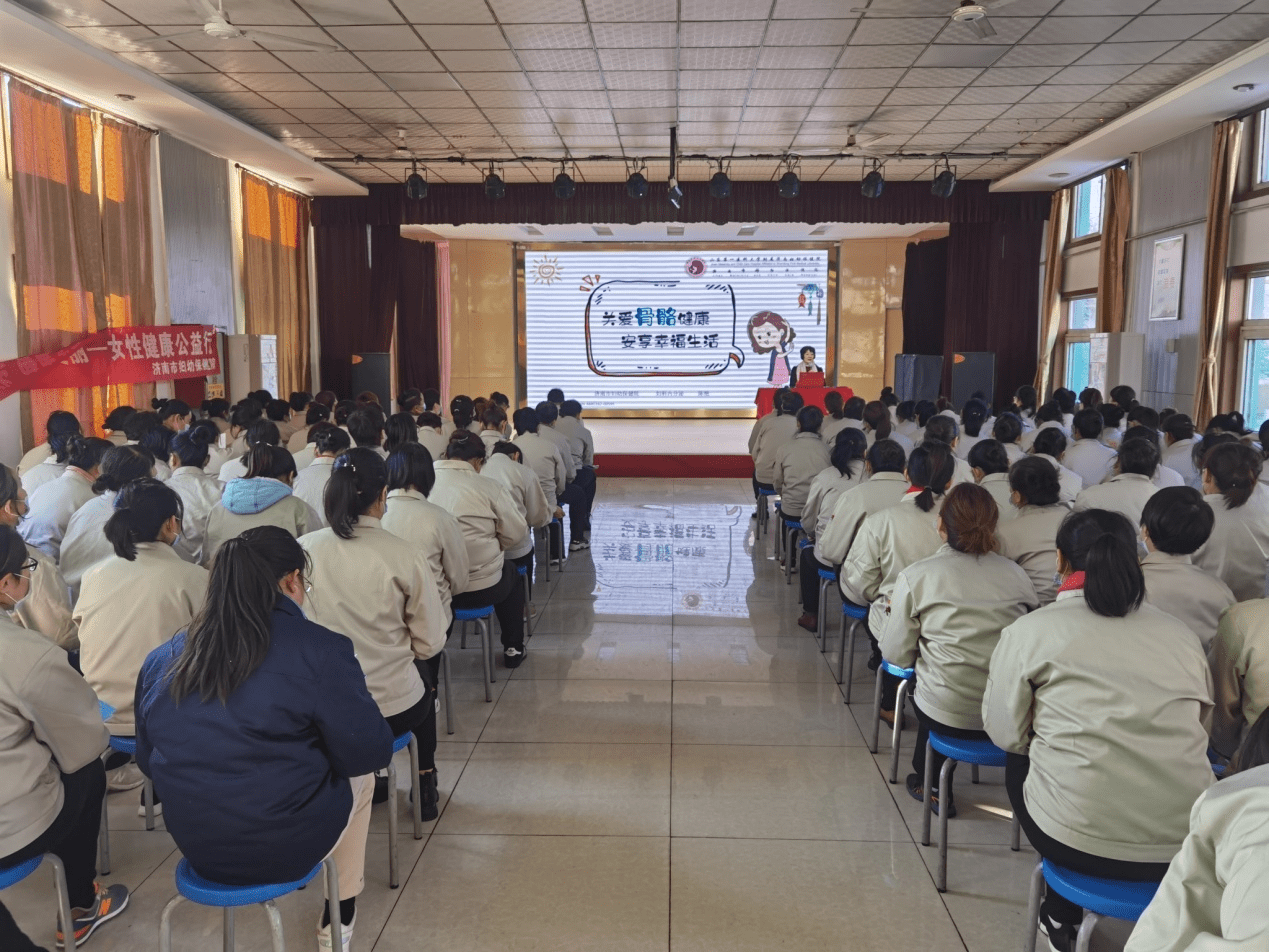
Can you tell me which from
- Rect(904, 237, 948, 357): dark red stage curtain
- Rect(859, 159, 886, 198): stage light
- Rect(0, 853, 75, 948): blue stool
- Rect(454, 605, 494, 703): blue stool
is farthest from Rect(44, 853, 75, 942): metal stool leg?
Rect(904, 237, 948, 357): dark red stage curtain

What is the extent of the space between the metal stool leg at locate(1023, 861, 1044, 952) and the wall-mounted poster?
25.3 ft

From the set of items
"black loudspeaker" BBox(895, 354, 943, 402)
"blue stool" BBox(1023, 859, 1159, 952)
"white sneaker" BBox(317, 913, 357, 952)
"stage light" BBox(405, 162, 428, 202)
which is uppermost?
Result: "stage light" BBox(405, 162, 428, 202)

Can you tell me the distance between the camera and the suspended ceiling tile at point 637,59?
6.51 metres

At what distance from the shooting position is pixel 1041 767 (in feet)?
7.41

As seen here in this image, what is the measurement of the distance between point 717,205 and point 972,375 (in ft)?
12.5

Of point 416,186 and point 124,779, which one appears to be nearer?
point 124,779

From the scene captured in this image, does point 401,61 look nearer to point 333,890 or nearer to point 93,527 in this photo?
point 93,527

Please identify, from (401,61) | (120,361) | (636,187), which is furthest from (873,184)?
(120,361)

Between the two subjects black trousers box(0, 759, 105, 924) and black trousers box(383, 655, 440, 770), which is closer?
black trousers box(0, 759, 105, 924)

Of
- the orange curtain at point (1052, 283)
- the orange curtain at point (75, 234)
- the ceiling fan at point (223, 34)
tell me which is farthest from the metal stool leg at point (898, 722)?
the orange curtain at point (1052, 283)

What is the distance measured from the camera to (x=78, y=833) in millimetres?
2570

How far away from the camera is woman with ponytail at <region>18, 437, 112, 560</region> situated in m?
3.96

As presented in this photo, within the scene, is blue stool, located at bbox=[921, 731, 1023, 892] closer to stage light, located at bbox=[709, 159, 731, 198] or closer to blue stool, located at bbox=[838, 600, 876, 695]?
blue stool, located at bbox=[838, 600, 876, 695]

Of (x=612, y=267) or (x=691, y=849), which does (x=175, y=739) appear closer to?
(x=691, y=849)
